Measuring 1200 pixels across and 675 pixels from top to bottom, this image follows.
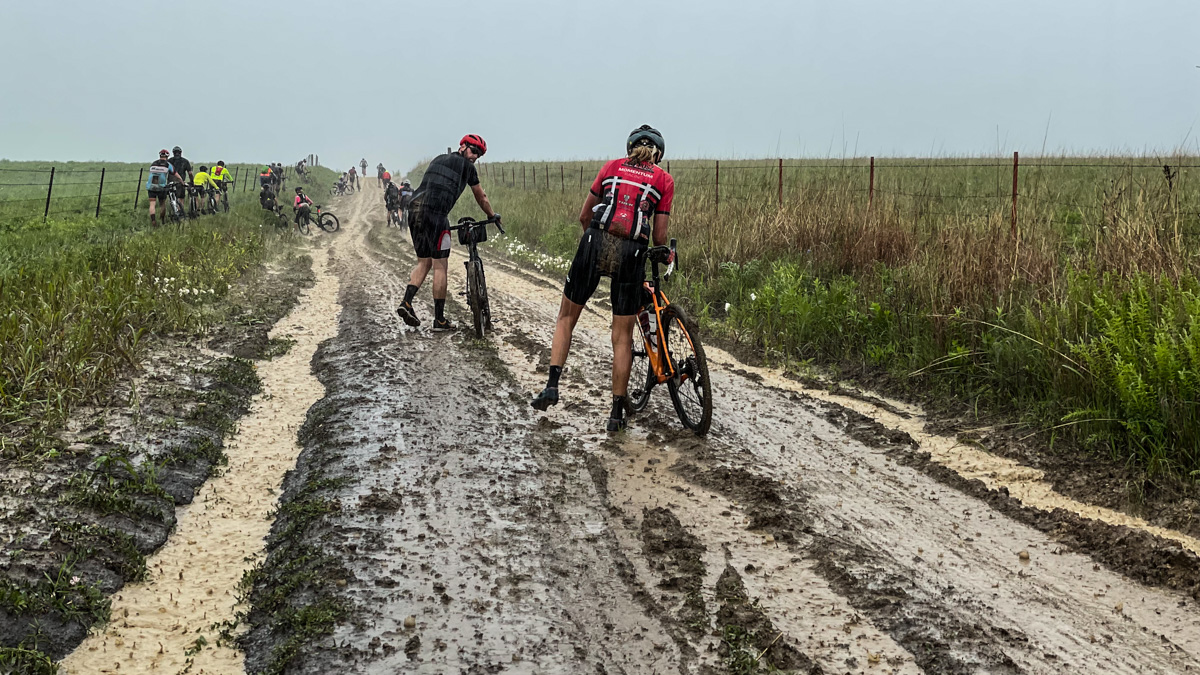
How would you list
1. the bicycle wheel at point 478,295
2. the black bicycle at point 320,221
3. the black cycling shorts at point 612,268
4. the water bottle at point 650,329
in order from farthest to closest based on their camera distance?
the black bicycle at point 320,221 < the bicycle wheel at point 478,295 < the water bottle at point 650,329 < the black cycling shorts at point 612,268

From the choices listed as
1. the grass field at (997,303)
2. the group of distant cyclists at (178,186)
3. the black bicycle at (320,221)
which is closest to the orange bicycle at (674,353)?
the grass field at (997,303)

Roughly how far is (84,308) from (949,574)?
7.22 m

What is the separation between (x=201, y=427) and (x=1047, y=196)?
1303cm

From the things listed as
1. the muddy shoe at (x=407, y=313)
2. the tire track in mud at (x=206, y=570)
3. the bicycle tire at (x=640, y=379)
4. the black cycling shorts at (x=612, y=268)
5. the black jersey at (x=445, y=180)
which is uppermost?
the black jersey at (x=445, y=180)

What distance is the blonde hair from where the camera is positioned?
18.5 ft

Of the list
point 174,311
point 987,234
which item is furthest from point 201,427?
point 987,234

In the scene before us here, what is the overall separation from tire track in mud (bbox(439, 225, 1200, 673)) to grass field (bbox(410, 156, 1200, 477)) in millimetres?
1243

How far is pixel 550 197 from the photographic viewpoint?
82.9 ft

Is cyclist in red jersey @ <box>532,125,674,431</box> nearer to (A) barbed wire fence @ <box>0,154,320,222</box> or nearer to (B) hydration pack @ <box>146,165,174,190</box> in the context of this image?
(B) hydration pack @ <box>146,165,174,190</box>

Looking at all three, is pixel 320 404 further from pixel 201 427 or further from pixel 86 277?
pixel 86 277

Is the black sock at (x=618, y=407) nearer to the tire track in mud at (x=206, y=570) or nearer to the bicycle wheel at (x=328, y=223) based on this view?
the tire track in mud at (x=206, y=570)

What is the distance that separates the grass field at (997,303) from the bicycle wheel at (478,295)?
2513 millimetres

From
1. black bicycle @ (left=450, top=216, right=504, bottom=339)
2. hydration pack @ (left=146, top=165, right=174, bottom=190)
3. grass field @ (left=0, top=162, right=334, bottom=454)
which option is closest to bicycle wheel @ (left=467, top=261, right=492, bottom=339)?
black bicycle @ (left=450, top=216, right=504, bottom=339)

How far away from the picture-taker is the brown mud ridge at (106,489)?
12.0 feet
